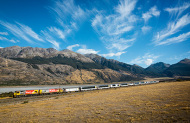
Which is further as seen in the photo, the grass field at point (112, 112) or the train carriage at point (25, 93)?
the train carriage at point (25, 93)

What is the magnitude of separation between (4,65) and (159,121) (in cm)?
13097

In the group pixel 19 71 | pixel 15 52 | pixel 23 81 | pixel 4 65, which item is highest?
pixel 15 52

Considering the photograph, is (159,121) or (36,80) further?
(36,80)

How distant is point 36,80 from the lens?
304 ft

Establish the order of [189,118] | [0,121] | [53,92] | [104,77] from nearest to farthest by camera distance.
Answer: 1. [189,118]
2. [0,121]
3. [53,92]
4. [104,77]

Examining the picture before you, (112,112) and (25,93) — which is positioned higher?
(25,93)

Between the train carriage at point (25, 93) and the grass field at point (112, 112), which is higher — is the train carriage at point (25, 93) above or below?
above

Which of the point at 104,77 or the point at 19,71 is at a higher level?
the point at 19,71

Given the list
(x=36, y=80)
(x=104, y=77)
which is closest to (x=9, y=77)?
(x=36, y=80)

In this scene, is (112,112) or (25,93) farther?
(25,93)

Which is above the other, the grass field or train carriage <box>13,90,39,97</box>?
train carriage <box>13,90,39,97</box>

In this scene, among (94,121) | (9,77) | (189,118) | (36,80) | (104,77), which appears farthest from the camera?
(104,77)

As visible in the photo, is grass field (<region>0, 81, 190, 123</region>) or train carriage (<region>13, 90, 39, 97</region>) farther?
train carriage (<region>13, 90, 39, 97</region>)

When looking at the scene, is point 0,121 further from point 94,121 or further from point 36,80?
point 36,80
